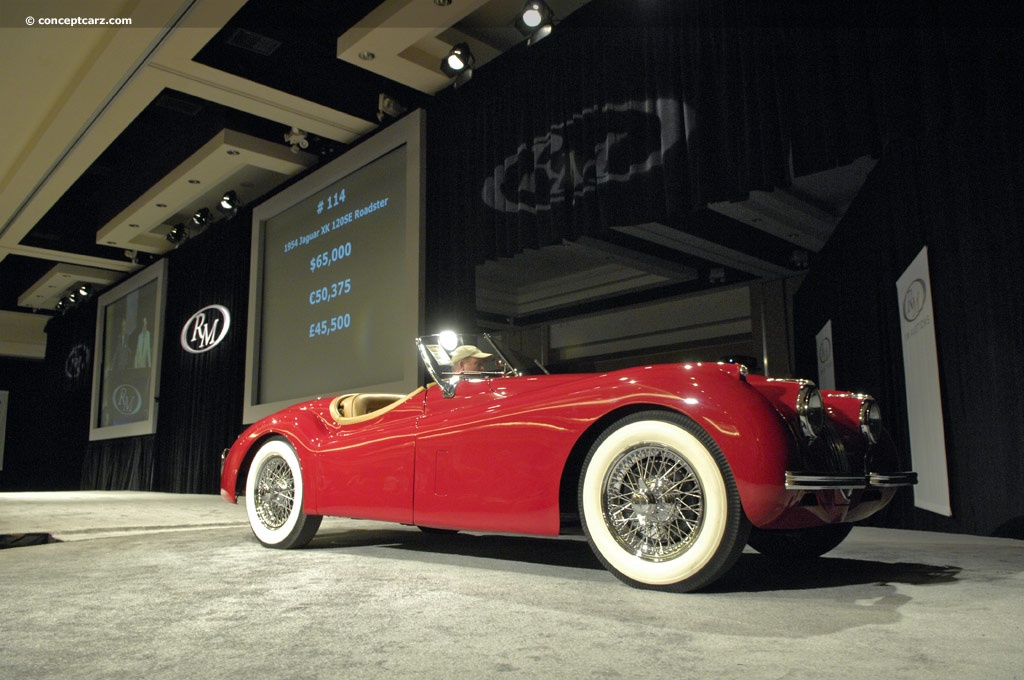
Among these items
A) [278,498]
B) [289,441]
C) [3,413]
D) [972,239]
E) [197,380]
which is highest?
[972,239]

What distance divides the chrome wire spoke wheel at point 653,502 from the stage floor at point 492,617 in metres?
0.14

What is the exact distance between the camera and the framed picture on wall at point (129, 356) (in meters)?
12.0

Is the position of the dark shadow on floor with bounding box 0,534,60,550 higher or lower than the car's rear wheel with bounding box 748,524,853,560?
lower

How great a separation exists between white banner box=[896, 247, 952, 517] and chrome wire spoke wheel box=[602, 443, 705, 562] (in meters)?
2.74

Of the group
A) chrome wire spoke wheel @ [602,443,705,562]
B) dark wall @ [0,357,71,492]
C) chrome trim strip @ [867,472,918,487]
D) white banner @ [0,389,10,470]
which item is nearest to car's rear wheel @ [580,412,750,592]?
chrome wire spoke wheel @ [602,443,705,562]

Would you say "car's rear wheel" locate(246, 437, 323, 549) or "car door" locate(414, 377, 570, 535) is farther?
"car's rear wheel" locate(246, 437, 323, 549)

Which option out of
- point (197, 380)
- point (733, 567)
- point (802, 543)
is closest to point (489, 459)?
point (733, 567)

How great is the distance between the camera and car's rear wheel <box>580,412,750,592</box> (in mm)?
1922

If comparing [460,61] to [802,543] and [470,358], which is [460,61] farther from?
[802,543]

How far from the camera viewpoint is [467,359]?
3.02m

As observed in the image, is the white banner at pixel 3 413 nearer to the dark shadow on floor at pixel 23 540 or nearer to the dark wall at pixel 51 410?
the dark wall at pixel 51 410

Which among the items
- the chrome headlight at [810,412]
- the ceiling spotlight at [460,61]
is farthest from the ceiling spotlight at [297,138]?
the chrome headlight at [810,412]

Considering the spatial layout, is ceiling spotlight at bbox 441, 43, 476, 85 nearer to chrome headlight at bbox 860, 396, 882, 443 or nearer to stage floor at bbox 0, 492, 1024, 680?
stage floor at bbox 0, 492, 1024, 680

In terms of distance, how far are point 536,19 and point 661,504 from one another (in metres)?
4.44
